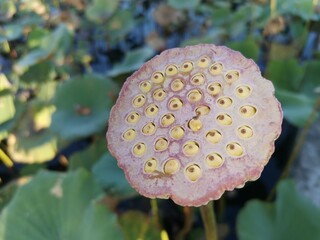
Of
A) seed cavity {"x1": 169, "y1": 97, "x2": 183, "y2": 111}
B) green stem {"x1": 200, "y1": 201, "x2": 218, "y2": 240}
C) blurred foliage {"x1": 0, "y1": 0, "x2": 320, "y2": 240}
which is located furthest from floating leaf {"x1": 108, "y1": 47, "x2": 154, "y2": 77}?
seed cavity {"x1": 169, "y1": 97, "x2": 183, "y2": 111}

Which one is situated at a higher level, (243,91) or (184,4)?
(243,91)

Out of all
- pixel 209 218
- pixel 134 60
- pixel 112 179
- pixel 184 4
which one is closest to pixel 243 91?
pixel 209 218

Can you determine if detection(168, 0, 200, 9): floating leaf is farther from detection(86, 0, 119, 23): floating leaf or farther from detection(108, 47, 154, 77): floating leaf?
detection(108, 47, 154, 77): floating leaf

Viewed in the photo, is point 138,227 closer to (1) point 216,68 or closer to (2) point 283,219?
(2) point 283,219

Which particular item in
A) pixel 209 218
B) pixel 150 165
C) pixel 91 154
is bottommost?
pixel 91 154

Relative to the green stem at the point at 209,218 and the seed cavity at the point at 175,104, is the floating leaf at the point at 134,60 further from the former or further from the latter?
the seed cavity at the point at 175,104

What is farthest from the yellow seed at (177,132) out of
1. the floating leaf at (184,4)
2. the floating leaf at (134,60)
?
the floating leaf at (184,4)
